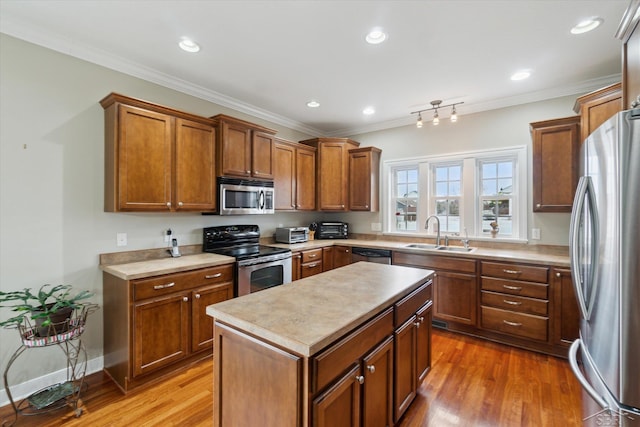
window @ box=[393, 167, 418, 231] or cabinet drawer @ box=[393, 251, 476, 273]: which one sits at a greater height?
window @ box=[393, 167, 418, 231]

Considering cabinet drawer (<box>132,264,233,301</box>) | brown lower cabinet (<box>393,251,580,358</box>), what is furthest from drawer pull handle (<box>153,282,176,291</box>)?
brown lower cabinet (<box>393,251,580,358</box>)

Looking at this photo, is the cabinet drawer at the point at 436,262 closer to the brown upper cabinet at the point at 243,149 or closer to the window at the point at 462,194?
the window at the point at 462,194

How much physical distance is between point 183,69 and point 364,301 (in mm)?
2834

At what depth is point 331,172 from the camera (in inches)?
181

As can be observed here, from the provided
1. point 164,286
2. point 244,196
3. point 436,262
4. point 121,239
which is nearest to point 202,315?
point 164,286

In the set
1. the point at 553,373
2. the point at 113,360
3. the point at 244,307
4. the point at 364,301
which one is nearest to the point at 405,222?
the point at 553,373

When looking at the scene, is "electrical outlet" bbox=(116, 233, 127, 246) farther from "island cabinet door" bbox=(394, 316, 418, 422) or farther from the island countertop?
"island cabinet door" bbox=(394, 316, 418, 422)

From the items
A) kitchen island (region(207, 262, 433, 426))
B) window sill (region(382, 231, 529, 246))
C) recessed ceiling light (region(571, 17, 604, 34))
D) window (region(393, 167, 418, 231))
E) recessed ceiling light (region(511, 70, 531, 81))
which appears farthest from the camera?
window (region(393, 167, 418, 231))

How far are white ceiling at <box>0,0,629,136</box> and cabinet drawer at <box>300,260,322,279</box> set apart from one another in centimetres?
221

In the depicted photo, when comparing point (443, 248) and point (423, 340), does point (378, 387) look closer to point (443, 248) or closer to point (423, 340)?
point (423, 340)

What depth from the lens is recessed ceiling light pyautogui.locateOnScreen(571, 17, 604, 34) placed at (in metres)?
2.09

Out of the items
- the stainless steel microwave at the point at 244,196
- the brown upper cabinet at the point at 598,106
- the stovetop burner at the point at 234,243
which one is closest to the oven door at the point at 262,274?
the stovetop burner at the point at 234,243

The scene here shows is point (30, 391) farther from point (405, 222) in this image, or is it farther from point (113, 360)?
point (405, 222)

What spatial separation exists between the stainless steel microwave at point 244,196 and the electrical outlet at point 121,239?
92 centimetres
